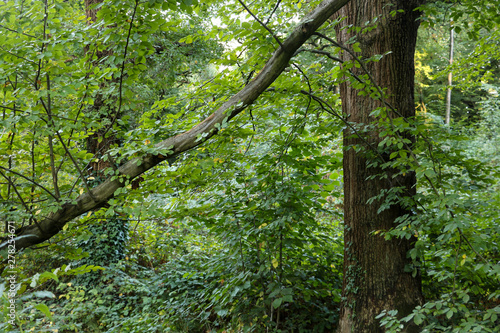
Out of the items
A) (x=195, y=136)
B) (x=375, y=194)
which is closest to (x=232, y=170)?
(x=195, y=136)

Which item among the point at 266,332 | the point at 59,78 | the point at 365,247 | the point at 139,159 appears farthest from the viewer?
the point at 266,332

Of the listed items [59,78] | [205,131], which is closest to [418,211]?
[205,131]

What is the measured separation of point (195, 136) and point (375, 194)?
179cm

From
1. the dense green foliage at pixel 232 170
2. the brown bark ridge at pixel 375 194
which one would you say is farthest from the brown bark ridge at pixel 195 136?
the brown bark ridge at pixel 375 194

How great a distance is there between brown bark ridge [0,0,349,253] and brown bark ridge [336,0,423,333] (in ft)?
2.71

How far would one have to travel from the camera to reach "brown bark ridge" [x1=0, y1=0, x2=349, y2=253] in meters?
2.33

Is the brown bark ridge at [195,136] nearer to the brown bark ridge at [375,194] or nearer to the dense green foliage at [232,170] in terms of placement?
the dense green foliage at [232,170]

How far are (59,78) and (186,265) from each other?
13.3ft

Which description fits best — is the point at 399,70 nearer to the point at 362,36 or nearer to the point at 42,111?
the point at 362,36

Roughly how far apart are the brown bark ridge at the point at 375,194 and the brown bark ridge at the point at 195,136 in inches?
32.5

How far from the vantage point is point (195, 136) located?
8.09ft

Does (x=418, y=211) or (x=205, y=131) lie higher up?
(x=205, y=131)

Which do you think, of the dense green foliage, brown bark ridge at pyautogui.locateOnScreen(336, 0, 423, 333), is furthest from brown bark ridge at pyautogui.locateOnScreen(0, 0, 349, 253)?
brown bark ridge at pyautogui.locateOnScreen(336, 0, 423, 333)

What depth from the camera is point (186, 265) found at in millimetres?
5609
